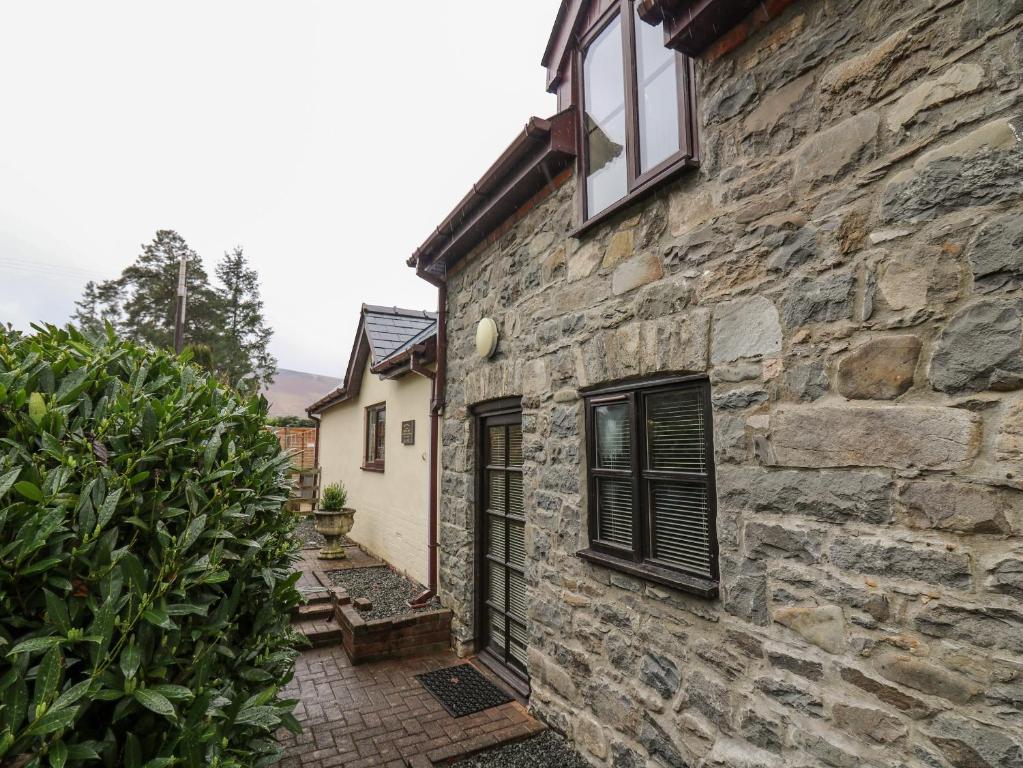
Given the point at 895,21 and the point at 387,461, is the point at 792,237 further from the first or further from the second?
the point at 387,461

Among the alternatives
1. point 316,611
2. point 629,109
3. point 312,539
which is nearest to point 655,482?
point 629,109

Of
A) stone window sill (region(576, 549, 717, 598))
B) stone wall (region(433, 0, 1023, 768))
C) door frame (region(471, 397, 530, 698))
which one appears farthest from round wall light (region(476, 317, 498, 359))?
stone window sill (region(576, 549, 717, 598))

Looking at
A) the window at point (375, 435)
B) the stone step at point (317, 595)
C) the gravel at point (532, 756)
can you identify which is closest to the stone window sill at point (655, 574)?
the gravel at point (532, 756)

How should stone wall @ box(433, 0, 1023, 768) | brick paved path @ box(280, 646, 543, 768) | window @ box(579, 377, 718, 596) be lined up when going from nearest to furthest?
1. stone wall @ box(433, 0, 1023, 768)
2. window @ box(579, 377, 718, 596)
3. brick paved path @ box(280, 646, 543, 768)

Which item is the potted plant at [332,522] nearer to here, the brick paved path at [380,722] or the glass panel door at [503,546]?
the brick paved path at [380,722]

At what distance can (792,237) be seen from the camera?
7.30 ft

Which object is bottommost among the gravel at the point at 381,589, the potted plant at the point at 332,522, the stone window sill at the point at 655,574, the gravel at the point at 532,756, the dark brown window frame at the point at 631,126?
the gravel at the point at 532,756

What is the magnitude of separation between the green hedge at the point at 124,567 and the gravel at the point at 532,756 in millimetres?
1734

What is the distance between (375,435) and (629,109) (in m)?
7.68

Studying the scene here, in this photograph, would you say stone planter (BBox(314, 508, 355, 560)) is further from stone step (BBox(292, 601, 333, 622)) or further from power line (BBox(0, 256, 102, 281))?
power line (BBox(0, 256, 102, 281))

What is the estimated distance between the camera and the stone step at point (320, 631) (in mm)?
5188

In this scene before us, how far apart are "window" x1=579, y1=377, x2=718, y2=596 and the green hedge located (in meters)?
1.93

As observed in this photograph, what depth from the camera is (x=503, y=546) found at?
15.3 feet

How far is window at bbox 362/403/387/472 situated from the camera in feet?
29.9
